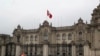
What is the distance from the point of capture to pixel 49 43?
76.2 meters

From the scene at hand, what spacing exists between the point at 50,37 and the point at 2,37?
19.4m

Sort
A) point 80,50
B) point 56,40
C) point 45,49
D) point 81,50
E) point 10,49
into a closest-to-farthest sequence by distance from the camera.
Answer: point 81,50, point 80,50, point 45,49, point 56,40, point 10,49

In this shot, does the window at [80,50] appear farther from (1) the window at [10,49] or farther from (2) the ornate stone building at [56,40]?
(1) the window at [10,49]

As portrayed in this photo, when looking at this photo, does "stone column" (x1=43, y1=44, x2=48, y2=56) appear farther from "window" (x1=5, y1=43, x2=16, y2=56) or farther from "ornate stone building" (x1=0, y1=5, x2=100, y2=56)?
"window" (x1=5, y1=43, x2=16, y2=56)

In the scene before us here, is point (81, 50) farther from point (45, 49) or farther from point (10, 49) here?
point (10, 49)

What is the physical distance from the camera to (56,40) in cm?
7681

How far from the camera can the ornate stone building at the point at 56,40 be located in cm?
7075

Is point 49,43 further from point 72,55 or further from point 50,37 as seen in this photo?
point 72,55

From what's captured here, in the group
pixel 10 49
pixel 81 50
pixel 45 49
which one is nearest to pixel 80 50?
pixel 81 50

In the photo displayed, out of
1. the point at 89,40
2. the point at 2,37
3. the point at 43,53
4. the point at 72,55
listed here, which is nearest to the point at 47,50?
the point at 43,53

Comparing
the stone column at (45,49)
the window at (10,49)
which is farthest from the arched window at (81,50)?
the window at (10,49)

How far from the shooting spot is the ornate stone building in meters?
70.8

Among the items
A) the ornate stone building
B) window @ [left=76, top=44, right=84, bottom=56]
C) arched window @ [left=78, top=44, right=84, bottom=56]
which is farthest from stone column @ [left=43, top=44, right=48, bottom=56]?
arched window @ [left=78, top=44, right=84, bottom=56]

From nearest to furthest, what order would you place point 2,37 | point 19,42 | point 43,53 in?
point 43,53, point 19,42, point 2,37
